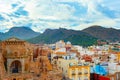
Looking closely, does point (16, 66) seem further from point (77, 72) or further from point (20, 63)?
point (77, 72)

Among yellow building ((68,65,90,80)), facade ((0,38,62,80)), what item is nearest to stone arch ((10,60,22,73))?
facade ((0,38,62,80))

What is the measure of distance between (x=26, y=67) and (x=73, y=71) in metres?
8.32

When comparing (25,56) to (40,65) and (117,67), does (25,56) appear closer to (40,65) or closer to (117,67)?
(40,65)

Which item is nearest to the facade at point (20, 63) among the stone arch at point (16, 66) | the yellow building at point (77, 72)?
the stone arch at point (16, 66)

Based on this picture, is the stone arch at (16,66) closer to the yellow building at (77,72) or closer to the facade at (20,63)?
the facade at (20,63)

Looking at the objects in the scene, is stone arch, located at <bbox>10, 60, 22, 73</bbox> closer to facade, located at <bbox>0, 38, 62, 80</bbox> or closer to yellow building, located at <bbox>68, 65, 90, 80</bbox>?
facade, located at <bbox>0, 38, 62, 80</bbox>

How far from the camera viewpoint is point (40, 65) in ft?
117

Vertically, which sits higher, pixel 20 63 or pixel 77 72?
pixel 20 63

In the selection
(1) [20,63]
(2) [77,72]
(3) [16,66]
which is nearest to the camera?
(1) [20,63]

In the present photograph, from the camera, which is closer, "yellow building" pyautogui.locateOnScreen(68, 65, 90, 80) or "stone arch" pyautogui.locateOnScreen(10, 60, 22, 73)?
"stone arch" pyautogui.locateOnScreen(10, 60, 22, 73)

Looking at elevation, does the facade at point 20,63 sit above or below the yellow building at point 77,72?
above

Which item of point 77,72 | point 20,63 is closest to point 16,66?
point 20,63

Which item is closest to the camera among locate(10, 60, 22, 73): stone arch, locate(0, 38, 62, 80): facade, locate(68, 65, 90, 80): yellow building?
locate(0, 38, 62, 80): facade

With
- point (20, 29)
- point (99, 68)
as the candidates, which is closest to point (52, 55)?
point (99, 68)
